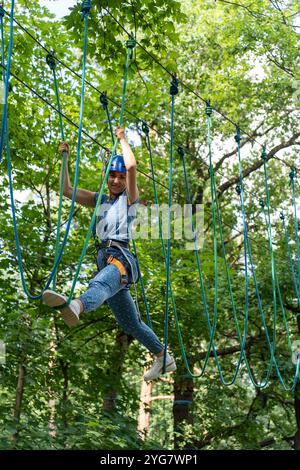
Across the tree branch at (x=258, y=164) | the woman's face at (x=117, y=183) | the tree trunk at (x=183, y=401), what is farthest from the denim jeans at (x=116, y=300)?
the tree branch at (x=258, y=164)

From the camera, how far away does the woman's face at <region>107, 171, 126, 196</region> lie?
9.91 ft

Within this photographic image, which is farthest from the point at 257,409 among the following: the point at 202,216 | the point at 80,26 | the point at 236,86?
the point at 80,26

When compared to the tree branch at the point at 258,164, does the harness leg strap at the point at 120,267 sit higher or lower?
lower

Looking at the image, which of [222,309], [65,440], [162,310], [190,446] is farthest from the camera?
[222,309]

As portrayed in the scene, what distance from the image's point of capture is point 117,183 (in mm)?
3021

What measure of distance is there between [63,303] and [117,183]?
2.81 ft

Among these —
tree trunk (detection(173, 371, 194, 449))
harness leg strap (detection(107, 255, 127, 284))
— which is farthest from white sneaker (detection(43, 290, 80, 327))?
tree trunk (detection(173, 371, 194, 449))

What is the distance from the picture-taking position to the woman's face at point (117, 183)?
3.02 metres

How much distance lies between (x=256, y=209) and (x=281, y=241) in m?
1.05

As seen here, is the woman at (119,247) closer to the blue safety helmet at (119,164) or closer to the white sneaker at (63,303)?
the blue safety helmet at (119,164)

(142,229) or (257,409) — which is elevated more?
(142,229)

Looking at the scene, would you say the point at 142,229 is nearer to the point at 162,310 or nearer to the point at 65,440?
the point at 162,310

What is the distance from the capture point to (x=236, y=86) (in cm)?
1012

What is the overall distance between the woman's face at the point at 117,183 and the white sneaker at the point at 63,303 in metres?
0.75
